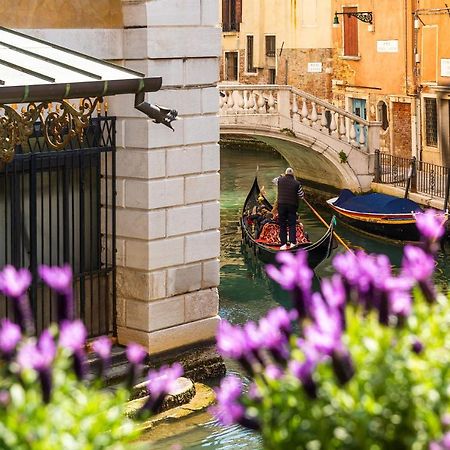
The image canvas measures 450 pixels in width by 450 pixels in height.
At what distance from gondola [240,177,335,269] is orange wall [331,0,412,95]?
4.04 metres

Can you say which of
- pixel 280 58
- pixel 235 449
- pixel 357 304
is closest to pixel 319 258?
pixel 235 449

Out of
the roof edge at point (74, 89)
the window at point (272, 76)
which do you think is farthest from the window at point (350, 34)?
the roof edge at point (74, 89)

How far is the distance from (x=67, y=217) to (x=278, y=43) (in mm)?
14755

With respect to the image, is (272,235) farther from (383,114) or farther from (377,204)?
(383,114)

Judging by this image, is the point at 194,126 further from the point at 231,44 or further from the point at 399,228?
the point at 231,44

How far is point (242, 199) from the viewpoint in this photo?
51.9 ft

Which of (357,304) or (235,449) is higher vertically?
(357,304)

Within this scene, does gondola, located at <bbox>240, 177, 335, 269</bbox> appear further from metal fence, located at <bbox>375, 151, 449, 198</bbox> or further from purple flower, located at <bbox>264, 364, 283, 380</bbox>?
purple flower, located at <bbox>264, 364, 283, 380</bbox>

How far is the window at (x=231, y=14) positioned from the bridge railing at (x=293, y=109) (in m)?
7.28

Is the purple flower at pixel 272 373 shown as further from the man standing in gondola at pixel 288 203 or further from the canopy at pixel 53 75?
the man standing in gondola at pixel 288 203

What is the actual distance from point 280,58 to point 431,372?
1847 cm

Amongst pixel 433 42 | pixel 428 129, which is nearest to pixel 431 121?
pixel 428 129

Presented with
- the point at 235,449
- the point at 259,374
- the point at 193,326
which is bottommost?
the point at 235,449

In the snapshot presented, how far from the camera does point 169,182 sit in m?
6.72
